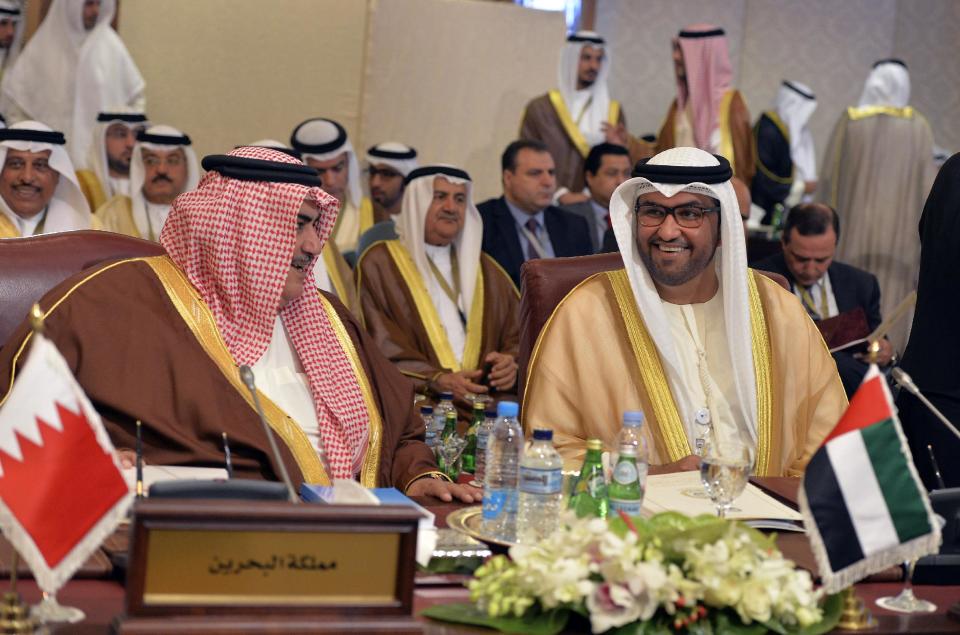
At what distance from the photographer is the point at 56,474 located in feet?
6.30

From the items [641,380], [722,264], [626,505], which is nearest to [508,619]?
[626,505]

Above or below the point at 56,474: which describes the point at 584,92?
above

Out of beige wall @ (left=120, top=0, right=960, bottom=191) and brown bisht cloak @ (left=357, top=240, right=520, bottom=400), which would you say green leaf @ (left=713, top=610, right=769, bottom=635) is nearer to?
brown bisht cloak @ (left=357, top=240, right=520, bottom=400)

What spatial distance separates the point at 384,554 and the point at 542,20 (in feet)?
24.7

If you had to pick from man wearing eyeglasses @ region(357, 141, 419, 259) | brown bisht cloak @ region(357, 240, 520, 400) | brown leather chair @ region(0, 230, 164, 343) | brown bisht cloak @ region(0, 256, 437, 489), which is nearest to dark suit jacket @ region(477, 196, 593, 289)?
brown bisht cloak @ region(357, 240, 520, 400)

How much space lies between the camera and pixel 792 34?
39.8ft

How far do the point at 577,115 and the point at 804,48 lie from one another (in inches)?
152

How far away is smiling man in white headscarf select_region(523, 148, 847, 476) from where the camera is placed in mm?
3580

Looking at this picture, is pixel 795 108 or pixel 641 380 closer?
pixel 641 380

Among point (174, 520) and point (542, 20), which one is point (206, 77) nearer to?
point (542, 20)

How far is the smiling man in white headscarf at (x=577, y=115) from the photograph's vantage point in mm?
8867

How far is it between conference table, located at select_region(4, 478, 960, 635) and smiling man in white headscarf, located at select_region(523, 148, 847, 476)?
98 cm

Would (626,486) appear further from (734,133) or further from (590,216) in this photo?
(734,133)

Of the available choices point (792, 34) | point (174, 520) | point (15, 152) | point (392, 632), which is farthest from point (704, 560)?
point (792, 34)
